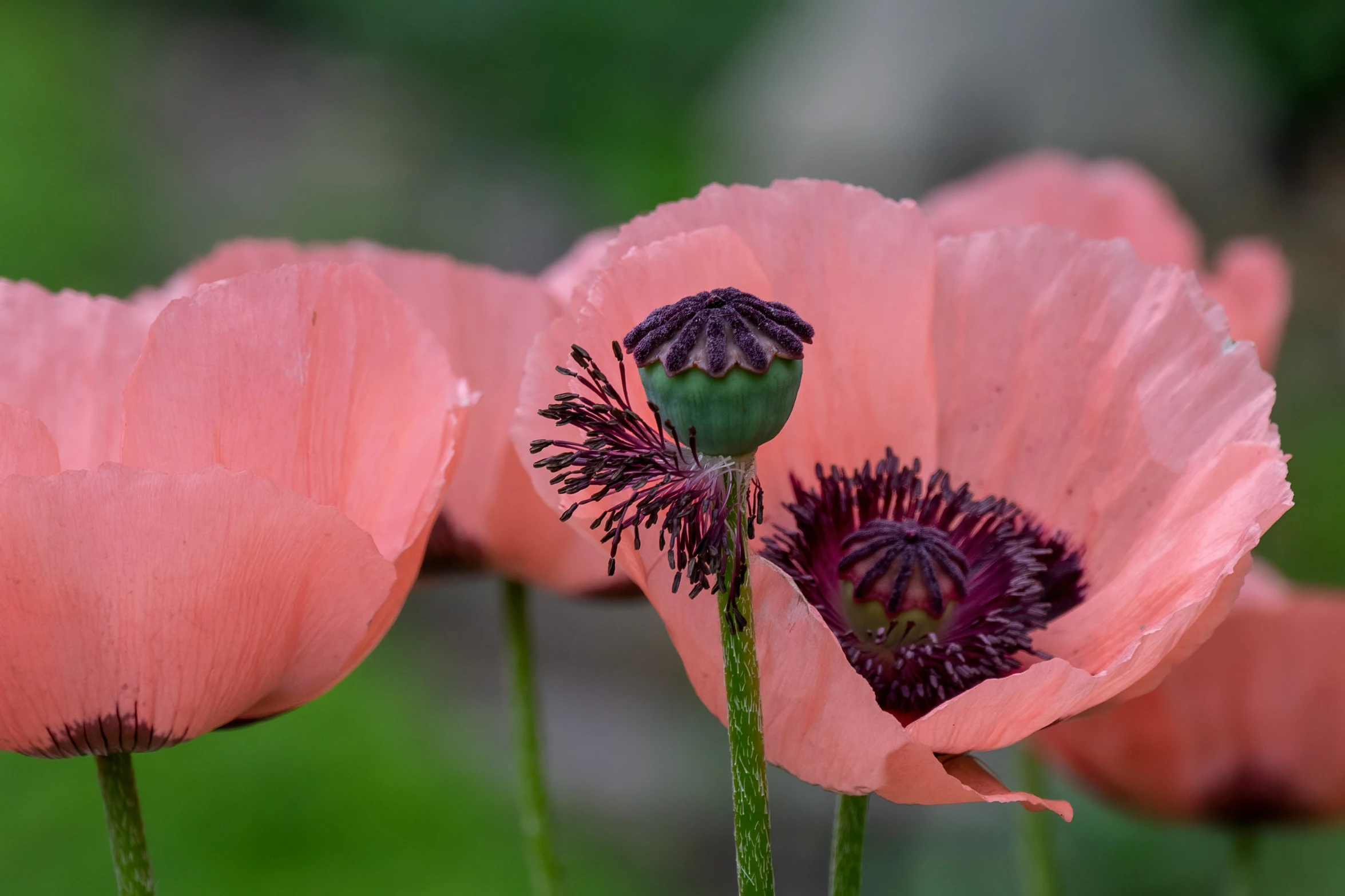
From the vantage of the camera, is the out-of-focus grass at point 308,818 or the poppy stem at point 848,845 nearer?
the poppy stem at point 848,845

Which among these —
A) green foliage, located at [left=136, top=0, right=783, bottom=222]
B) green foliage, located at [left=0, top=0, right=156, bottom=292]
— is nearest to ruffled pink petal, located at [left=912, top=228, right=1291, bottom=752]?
green foliage, located at [left=0, top=0, right=156, bottom=292]

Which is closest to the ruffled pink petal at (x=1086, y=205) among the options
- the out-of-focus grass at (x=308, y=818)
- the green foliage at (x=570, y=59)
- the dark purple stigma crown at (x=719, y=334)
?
the dark purple stigma crown at (x=719, y=334)

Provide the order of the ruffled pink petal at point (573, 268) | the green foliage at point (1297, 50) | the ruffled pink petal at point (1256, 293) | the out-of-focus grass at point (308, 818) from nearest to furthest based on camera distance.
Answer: the ruffled pink petal at point (573, 268)
the ruffled pink petal at point (1256, 293)
the out-of-focus grass at point (308, 818)
the green foliage at point (1297, 50)

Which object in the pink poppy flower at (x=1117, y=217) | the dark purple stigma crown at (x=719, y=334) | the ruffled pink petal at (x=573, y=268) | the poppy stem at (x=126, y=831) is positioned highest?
the pink poppy flower at (x=1117, y=217)

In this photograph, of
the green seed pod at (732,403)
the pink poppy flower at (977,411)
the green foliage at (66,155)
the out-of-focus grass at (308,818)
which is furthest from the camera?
the green foliage at (66,155)

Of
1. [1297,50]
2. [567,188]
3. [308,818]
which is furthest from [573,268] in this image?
[567,188]

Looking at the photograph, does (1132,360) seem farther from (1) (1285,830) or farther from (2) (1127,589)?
(1) (1285,830)

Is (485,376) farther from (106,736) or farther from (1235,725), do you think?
(1235,725)

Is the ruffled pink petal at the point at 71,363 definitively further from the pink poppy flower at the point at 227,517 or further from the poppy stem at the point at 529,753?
the poppy stem at the point at 529,753
